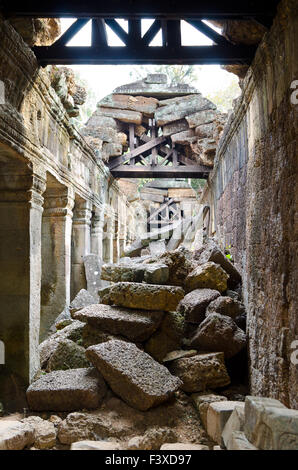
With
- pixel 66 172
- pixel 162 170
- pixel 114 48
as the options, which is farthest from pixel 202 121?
pixel 114 48

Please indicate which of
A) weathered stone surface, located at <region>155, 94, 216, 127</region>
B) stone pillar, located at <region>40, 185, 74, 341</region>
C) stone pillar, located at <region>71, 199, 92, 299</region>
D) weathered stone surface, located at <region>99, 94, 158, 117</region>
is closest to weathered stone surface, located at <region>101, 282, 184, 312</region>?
stone pillar, located at <region>40, 185, 74, 341</region>

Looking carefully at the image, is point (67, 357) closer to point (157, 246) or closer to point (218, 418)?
point (218, 418)

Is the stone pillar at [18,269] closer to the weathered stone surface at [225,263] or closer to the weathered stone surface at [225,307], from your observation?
the weathered stone surface at [225,307]

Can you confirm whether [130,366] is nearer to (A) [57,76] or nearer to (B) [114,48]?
(B) [114,48]

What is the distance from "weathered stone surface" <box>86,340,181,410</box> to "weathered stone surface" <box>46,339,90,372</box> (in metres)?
0.60

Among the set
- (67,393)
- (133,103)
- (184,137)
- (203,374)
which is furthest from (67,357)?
(133,103)

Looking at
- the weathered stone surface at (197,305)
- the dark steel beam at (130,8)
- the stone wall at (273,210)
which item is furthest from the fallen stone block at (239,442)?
the dark steel beam at (130,8)

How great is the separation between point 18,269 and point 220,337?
267cm

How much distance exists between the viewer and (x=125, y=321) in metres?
4.16

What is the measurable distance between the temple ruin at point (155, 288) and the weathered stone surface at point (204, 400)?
0.05ft

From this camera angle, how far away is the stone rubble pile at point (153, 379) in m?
2.49

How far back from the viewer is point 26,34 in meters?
3.84

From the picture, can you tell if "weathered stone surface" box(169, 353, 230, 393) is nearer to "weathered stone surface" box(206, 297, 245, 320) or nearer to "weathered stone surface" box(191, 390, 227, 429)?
"weathered stone surface" box(191, 390, 227, 429)

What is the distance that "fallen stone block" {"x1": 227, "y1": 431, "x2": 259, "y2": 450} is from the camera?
192 cm
